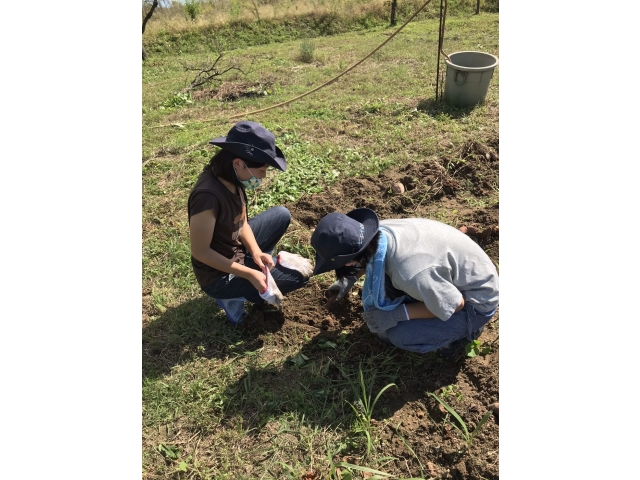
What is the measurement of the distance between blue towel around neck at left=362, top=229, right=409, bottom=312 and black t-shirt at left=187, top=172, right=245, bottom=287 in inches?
33.6

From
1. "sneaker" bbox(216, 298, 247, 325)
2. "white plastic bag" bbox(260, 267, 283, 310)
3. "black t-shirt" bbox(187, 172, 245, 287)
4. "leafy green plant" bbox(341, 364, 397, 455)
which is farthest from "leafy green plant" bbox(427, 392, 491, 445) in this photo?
"black t-shirt" bbox(187, 172, 245, 287)

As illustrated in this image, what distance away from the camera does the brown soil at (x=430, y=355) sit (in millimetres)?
2117

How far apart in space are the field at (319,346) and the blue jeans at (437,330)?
17 centimetres

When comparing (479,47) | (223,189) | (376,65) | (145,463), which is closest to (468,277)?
(223,189)

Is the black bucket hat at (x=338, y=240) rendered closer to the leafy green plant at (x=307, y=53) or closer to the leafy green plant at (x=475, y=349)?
the leafy green plant at (x=475, y=349)

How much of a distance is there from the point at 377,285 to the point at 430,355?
66 cm

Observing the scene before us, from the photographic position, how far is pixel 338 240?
2020 mm

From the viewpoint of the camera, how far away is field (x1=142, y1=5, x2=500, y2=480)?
7.04ft

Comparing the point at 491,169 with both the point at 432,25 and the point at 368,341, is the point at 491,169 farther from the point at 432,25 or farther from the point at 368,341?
the point at 432,25

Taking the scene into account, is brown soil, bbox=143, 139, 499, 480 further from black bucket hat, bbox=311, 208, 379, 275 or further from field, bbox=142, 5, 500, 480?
Result: black bucket hat, bbox=311, 208, 379, 275

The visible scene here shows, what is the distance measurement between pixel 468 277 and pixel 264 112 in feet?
16.7

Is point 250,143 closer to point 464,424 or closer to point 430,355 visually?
point 430,355

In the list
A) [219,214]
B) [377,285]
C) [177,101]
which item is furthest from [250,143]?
[177,101]

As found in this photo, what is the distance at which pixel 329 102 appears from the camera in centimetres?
662
